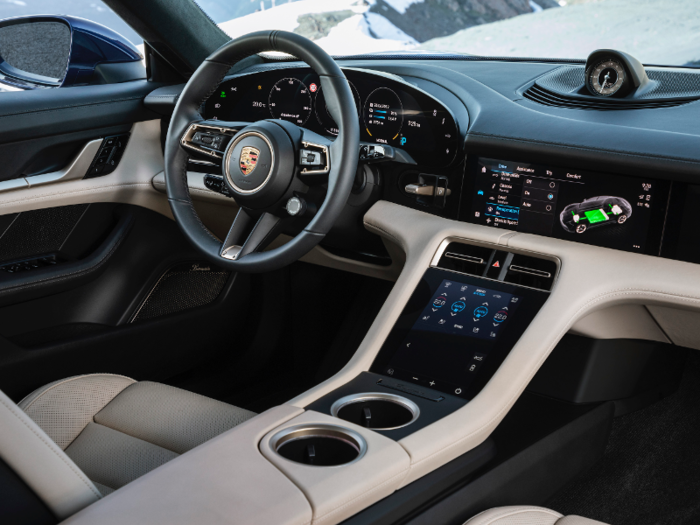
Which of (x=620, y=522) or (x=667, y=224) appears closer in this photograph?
(x=667, y=224)

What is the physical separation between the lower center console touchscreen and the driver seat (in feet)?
1.10

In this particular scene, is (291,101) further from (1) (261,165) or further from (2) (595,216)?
(2) (595,216)

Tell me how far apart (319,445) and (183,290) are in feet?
3.81

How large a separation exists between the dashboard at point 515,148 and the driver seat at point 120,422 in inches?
26.2

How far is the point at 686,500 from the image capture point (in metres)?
1.68

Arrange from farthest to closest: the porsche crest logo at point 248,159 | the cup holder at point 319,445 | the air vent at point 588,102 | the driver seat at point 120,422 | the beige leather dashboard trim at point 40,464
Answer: the air vent at point 588,102 → the porsche crest logo at point 248,159 → the driver seat at point 120,422 → the cup holder at point 319,445 → the beige leather dashboard trim at point 40,464

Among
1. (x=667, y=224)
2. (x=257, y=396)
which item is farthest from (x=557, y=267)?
(x=257, y=396)

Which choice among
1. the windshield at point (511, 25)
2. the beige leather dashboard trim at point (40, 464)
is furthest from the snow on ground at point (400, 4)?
the beige leather dashboard trim at point (40, 464)

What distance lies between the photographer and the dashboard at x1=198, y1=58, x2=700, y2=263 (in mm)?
1345

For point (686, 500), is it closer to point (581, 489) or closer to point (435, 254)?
point (581, 489)

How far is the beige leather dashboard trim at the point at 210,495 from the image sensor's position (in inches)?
33.7

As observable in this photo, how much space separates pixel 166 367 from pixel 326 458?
1.11 metres

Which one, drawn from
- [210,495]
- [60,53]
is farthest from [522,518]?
[60,53]

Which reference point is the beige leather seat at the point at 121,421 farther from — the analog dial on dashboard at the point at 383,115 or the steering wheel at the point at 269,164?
the analog dial on dashboard at the point at 383,115
